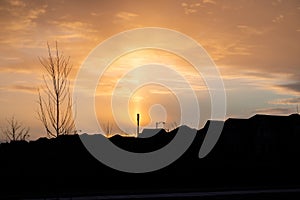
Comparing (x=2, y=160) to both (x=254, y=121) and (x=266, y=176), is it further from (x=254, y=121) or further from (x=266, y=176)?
(x=254, y=121)

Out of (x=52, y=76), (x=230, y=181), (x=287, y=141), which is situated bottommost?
(x=230, y=181)

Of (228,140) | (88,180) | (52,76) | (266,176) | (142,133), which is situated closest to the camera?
(52,76)

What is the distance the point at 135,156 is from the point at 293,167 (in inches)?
565

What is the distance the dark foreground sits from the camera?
105ft

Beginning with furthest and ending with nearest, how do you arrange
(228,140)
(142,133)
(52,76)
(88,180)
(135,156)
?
(142,133) → (228,140) → (135,156) → (88,180) → (52,76)

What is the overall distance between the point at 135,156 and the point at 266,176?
11.6m

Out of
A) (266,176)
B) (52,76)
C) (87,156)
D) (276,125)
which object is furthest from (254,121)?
(52,76)

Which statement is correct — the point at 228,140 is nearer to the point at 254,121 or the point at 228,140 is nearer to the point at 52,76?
the point at 254,121

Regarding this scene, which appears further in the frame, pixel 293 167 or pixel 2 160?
pixel 293 167

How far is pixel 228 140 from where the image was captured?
50.2 meters

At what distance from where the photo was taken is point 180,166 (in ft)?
137

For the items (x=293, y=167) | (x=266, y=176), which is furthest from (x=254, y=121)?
(x=266, y=176)

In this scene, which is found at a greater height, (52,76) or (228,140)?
(52,76)

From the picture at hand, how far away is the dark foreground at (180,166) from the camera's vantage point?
31.9 metres
